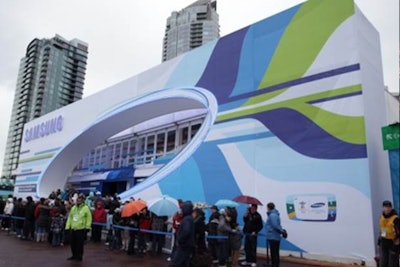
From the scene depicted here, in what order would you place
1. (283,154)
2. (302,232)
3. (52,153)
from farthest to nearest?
(52,153)
(283,154)
(302,232)

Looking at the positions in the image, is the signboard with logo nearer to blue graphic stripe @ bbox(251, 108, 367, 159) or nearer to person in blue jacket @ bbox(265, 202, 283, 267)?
blue graphic stripe @ bbox(251, 108, 367, 159)

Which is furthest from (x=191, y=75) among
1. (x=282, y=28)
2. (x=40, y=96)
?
(x=40, y=96)

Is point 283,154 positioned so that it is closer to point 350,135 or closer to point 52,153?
point 350,135

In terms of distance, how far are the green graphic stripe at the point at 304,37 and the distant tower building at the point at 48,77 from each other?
8493 centimetres

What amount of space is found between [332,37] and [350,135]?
111 inches

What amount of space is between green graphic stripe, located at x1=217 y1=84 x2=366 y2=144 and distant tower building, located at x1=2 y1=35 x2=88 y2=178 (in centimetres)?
8602

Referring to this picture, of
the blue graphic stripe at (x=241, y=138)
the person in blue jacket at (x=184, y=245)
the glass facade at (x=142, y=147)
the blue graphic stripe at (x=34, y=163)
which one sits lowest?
the person in blue jacket at (x=184, y=245)

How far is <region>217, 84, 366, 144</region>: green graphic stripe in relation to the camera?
357 inches

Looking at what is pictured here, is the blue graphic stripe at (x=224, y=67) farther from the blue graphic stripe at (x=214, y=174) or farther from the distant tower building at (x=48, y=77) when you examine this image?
the distant tower building at (x=48, y=77)

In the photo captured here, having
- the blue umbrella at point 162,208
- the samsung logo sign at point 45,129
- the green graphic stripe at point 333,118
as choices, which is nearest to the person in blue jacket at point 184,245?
the blue umbrella at point 162,208

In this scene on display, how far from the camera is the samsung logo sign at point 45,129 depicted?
23.2 m

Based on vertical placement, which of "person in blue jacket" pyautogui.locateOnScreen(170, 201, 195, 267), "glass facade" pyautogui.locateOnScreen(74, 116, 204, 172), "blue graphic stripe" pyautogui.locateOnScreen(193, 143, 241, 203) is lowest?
"person in blue jacket" pyautogui.locateOnScreen(170, 201, 195, 267)

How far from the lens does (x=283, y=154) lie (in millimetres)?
10445

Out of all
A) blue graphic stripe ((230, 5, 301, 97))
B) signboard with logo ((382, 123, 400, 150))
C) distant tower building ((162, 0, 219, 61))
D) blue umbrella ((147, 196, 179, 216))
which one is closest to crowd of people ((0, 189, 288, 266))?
blue umbrella ((147, 196, 179, 216))
